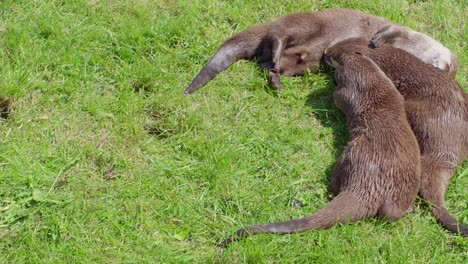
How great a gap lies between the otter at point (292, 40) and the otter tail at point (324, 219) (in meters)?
1.11

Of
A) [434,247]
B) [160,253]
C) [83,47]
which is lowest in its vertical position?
[434,247]

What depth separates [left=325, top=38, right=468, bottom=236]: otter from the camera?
3.16 m

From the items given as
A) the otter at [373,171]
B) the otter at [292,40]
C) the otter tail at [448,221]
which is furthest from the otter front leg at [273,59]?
the otter tail at [448,221]

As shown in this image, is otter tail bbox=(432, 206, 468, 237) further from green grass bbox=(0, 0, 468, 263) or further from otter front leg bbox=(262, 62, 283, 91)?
otter front leg bbox=(262, 62, 283, 91)

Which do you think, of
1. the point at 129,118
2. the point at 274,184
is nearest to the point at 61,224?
the point at 129,118

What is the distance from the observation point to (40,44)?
382 centimetres

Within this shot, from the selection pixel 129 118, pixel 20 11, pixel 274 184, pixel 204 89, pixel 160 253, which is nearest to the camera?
pixel 160 253

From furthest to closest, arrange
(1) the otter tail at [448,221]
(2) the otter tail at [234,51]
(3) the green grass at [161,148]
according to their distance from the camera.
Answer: (2) the otter tail at [234,51]
(1) the otter tail at [448,221]
(3) the green grass at [161,148]

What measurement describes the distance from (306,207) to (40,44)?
1.96m

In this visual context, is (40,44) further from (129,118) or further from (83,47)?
(129,118)

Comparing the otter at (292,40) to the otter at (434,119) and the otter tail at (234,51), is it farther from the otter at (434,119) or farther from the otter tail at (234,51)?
the otter at (434,119)

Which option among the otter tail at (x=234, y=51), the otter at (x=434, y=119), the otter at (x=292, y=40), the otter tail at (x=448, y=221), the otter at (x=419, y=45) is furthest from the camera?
the otter at (x=419, y=45)

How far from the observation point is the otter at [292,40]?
3.95m

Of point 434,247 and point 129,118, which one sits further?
point 129,118
